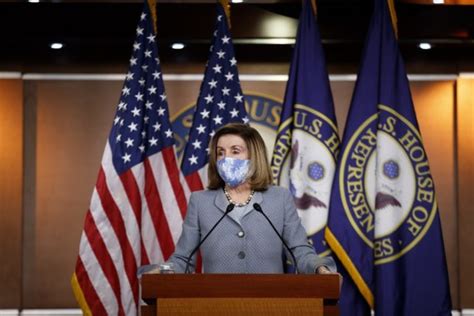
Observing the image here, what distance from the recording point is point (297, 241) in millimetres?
3689

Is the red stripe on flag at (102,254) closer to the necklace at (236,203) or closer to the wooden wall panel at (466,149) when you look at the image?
the necklace at (236,203)

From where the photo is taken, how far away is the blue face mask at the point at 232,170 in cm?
362

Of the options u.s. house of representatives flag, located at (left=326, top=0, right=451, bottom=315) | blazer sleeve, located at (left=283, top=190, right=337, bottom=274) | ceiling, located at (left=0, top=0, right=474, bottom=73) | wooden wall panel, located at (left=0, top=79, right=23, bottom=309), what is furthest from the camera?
wooden wall panel, located at (left=0, top=79, right=23, bottom=309)

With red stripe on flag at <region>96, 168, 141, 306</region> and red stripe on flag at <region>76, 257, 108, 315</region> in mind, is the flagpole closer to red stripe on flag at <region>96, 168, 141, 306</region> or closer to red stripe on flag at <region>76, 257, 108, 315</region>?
red stripe on flag at <region>96, 168, 141, 306</region>

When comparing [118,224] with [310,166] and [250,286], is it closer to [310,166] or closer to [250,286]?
[310,166]

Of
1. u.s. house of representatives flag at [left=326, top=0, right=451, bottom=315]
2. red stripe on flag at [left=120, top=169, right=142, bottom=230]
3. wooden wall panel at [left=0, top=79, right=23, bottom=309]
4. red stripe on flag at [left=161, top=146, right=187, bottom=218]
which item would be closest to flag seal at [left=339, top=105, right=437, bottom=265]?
u.s. house of representatives flag at [left=326, top=0, right=451, bottom=315]

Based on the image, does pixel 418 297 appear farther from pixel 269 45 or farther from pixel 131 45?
pixel 131 45

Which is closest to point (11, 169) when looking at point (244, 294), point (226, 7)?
point (226, 7)

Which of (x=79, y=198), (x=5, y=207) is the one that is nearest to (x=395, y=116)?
(x=79, y=198)

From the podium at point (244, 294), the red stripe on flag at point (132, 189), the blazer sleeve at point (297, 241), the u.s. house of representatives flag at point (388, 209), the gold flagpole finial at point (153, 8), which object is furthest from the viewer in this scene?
the gold flagpole finial at point (153, 8)

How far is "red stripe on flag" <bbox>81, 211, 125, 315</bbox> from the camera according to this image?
5.28 metres

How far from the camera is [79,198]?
620 centimetres

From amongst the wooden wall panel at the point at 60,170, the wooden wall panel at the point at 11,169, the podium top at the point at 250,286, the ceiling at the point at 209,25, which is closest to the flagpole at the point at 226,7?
the ceiling at the point at 209,25

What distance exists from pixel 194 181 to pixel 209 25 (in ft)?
3.65
